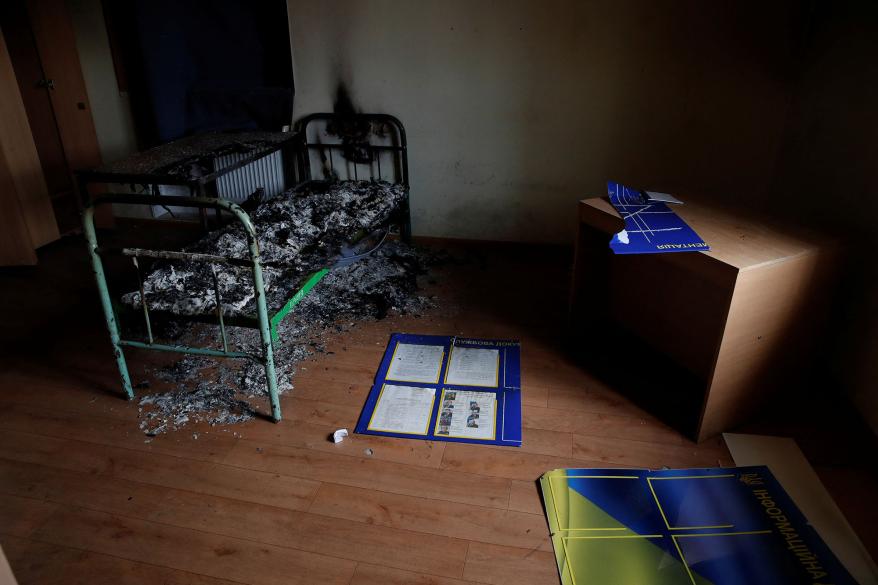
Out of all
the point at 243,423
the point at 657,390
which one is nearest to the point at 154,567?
the point at 243,423

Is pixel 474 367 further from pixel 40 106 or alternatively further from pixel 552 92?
Answer: pixel 40 106

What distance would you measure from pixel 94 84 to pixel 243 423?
2844 mm

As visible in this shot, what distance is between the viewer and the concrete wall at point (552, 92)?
2832 millimetres

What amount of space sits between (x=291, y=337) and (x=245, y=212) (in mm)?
848

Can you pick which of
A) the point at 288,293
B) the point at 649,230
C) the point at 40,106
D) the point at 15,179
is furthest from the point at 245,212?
the point at 40,106

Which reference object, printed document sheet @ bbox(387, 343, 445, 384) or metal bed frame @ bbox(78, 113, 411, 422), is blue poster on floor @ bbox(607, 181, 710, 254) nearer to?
printed document sheet @ bbox(387, 343, 445, 384)

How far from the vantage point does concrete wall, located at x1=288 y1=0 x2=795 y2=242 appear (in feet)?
9.29

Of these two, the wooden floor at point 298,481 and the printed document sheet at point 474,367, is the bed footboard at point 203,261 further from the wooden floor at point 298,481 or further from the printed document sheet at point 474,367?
the printed document sheet at point 474,367

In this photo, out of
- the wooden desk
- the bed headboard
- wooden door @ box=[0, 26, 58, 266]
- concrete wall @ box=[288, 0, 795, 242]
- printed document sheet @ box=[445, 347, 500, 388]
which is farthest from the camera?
the bed headboard

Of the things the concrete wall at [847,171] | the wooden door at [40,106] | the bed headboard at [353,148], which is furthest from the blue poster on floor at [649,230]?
the wooden door at [40,106]

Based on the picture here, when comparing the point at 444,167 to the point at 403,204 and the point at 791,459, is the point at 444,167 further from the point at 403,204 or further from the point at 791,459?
the point at 791,459

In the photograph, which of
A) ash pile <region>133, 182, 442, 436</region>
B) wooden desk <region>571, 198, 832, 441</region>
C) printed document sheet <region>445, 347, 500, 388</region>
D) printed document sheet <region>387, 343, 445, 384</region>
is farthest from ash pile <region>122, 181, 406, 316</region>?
wooden desk <region>571, 198, 832, 441</region>

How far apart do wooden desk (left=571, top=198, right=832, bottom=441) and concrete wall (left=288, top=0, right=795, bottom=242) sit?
0.90 meters

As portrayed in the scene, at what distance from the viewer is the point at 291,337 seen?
247cm
